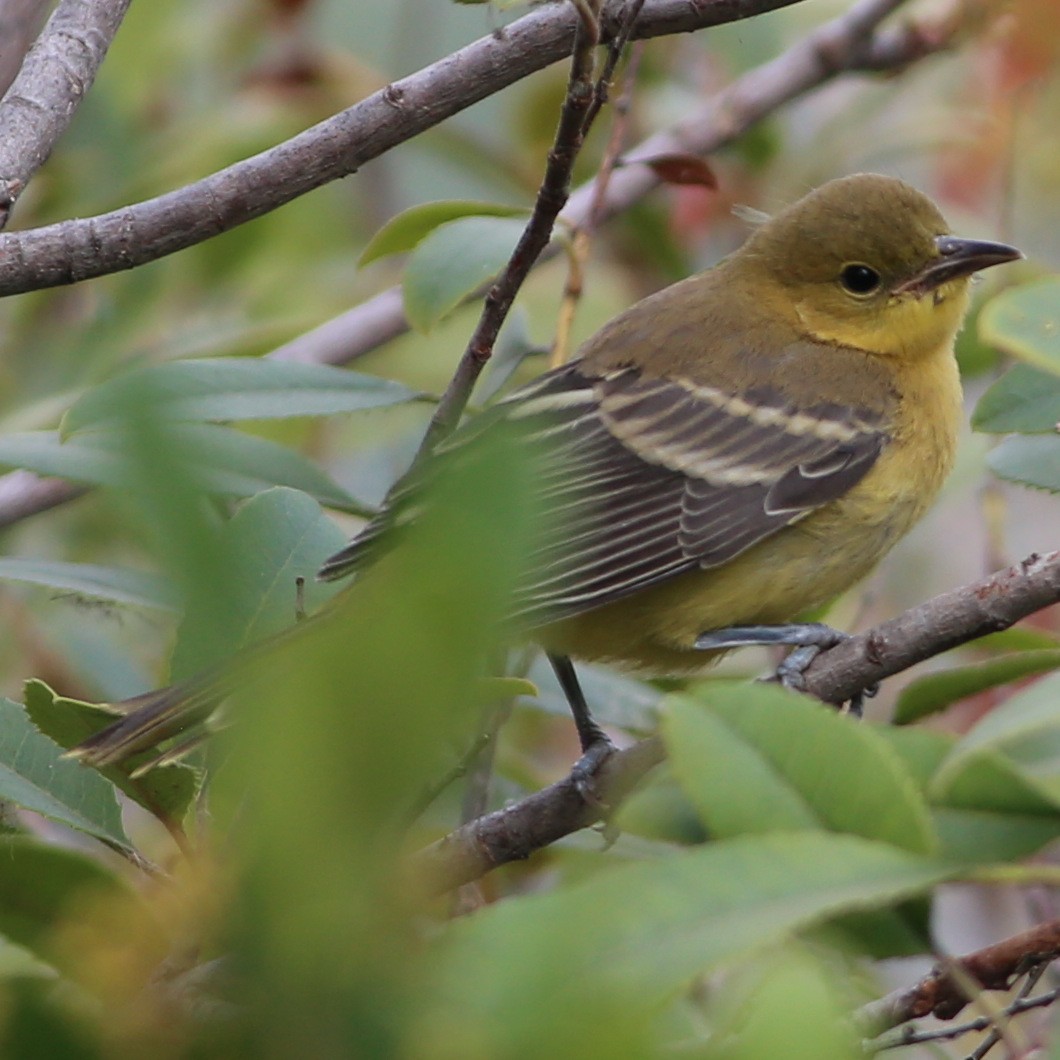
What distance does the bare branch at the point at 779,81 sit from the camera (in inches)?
162

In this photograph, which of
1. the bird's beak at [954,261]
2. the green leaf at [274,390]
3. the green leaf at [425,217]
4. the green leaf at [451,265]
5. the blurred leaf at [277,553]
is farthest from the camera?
the bird's beak at [954,261]

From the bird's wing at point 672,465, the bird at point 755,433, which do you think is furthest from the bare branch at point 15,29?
the bird's wing at point 672,465

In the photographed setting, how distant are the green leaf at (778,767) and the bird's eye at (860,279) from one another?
2.80m

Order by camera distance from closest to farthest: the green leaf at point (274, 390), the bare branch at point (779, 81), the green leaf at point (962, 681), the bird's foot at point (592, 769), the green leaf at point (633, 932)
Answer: the green leaf at point (633, 932), the green leaf at point (962, 681), the bird's foot at point (592, 769), the green leaf at point (274, 390), the bare branch at point (779, 81)

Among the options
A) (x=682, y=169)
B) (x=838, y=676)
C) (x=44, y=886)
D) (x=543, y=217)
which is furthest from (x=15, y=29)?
(x=838, y=676)

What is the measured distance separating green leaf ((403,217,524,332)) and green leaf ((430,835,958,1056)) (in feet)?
6.23

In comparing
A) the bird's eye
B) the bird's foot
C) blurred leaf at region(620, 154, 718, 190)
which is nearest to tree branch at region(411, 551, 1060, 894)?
the bird's foot

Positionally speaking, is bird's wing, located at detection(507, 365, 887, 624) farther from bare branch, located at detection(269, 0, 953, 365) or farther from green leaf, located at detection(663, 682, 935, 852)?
green leaf, located at detection(663, 682, 935, 852)

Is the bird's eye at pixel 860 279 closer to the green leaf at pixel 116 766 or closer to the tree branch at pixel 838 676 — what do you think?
the tree branch at pixel 838 676

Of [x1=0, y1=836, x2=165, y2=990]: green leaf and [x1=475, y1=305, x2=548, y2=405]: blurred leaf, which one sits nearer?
[x1=0, y1=836, x2=165, y2=990]: green leaf

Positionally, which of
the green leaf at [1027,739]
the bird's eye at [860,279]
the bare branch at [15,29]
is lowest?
the green leaf at [1027,739]

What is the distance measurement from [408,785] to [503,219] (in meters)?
2.39

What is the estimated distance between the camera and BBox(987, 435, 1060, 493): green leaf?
94.3 inches

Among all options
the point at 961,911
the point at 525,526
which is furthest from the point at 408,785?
the point at 961,911
